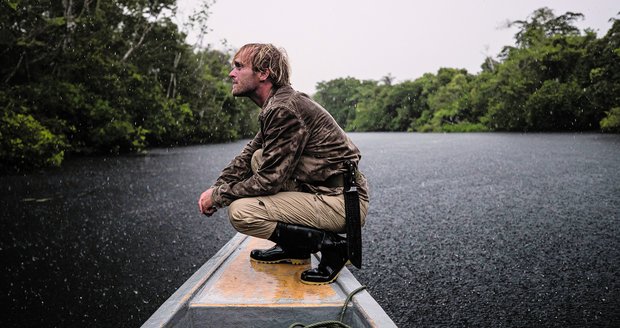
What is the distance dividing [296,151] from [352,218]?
0.47 metres

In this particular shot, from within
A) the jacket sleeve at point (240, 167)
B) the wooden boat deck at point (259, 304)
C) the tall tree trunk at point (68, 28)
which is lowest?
the wooden boat deck at point (259, 304)

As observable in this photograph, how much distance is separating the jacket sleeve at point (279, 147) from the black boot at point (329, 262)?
16.7 inches

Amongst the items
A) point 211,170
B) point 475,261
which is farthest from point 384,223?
point 211,170

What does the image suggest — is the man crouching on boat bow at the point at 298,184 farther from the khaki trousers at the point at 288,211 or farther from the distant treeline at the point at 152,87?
the distant treeline at the point at 152,87

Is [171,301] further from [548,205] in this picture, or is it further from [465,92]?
[465,92]

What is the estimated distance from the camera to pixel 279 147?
2271 millimetres

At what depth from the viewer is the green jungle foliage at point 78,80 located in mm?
12845

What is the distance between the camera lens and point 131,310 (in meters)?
2.91

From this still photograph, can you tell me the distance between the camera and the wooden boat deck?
6.00ft

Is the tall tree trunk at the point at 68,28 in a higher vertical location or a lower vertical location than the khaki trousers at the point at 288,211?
higher

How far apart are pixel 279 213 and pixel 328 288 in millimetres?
498

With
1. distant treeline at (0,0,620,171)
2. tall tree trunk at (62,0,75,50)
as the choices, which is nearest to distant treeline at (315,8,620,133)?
distant treeline at (0,0,620,171)

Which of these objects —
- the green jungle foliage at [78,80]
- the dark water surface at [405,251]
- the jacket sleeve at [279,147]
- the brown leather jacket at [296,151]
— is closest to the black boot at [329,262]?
the brown leather jacket at [296,151]

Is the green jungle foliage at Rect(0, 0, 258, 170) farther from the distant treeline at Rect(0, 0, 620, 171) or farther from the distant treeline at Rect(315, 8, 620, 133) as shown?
the distant treeline at Rect(315, 8, 620, 133)
